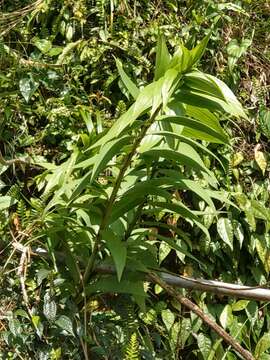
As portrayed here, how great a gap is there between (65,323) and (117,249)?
22 cm

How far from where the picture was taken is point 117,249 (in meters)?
1.64

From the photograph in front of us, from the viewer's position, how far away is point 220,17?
2979 millimetres

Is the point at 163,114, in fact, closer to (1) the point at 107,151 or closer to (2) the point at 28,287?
(1) the point at 107,151

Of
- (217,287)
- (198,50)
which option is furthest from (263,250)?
(198,50)

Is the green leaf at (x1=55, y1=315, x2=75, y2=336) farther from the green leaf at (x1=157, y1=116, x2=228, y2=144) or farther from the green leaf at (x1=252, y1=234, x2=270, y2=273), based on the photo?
the green leaf at (x1=252, y1=234, x2=270, y2=273)

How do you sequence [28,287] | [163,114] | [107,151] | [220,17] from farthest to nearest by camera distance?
[220,17] < [28,287] < [163,114] < [107,151]

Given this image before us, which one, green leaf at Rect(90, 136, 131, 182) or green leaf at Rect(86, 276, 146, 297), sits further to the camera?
green leaf at Rect(86, 276, 146, 297)

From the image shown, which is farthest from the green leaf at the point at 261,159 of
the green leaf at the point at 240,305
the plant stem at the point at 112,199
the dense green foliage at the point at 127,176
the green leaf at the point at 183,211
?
the plant stem at the point at 112,199

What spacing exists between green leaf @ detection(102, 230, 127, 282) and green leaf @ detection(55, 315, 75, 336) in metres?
0.19

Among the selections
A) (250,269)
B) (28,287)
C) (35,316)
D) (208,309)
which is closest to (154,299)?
(208,309)

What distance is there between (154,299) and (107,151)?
1190 millimetres

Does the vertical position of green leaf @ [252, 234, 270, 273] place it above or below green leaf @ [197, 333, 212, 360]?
above

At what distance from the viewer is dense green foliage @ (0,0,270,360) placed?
1.66m

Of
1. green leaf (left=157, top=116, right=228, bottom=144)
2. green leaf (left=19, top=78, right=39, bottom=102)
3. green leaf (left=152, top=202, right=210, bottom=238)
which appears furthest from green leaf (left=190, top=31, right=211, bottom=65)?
green leaf (left=19, top=78, right=39, bottom=102)
